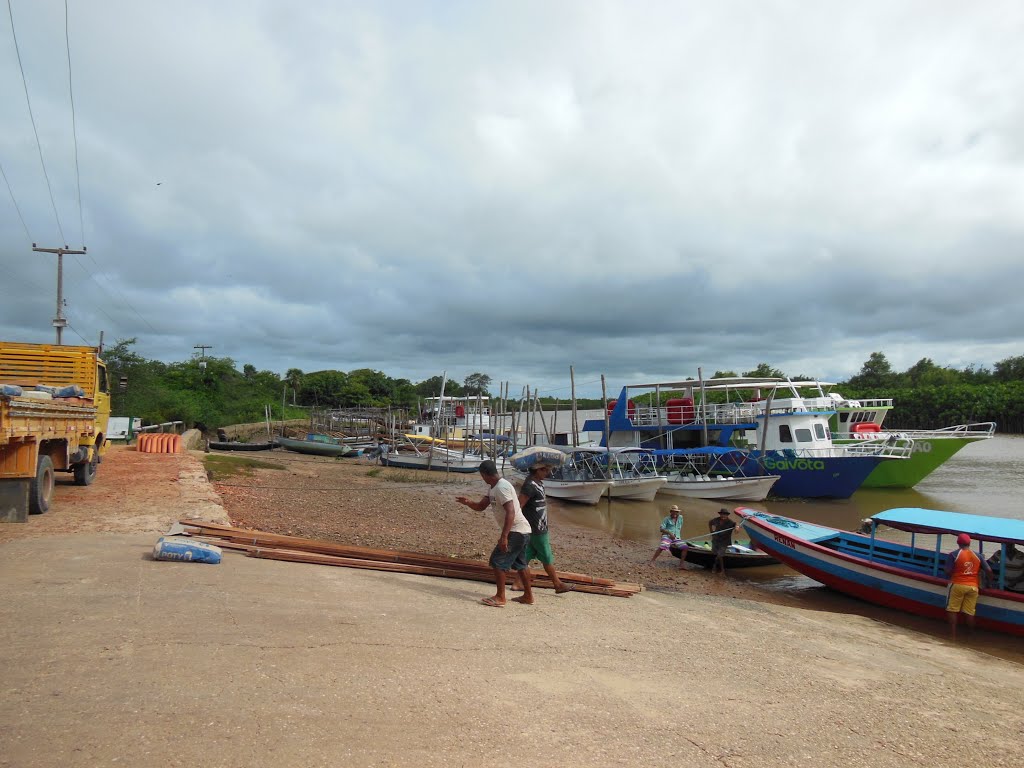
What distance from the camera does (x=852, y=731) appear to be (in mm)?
4973

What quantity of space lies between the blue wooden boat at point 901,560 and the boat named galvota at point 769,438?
43.4 ft

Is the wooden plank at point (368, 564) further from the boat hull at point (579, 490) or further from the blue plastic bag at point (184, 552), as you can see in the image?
the boat hull at point (579, 490)

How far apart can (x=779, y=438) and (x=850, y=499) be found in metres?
3.63

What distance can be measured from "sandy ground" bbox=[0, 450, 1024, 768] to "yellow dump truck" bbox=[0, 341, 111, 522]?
2.98ft

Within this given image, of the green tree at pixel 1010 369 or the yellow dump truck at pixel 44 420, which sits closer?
the yellow dump truck at pixel 44 420

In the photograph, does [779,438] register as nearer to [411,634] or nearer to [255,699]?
[411,634]

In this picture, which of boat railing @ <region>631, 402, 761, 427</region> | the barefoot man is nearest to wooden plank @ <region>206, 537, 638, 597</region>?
the barefoot man

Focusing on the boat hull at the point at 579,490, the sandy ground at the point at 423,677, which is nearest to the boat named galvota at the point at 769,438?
the boat hull at the point at 579,490

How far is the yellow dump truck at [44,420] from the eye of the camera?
9086mm

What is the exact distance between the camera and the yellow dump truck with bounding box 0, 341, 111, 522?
9086 mm

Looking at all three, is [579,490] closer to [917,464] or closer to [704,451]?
[704,451]

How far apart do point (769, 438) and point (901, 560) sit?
16.6 meters

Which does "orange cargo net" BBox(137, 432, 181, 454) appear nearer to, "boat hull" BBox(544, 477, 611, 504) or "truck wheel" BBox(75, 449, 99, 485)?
"truck wheel" BBox(75, 449, 99, 485)

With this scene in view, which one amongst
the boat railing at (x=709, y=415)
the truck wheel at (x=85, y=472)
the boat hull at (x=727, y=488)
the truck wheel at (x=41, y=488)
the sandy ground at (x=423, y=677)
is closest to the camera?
the sandy ground at (x=423, y=677)
